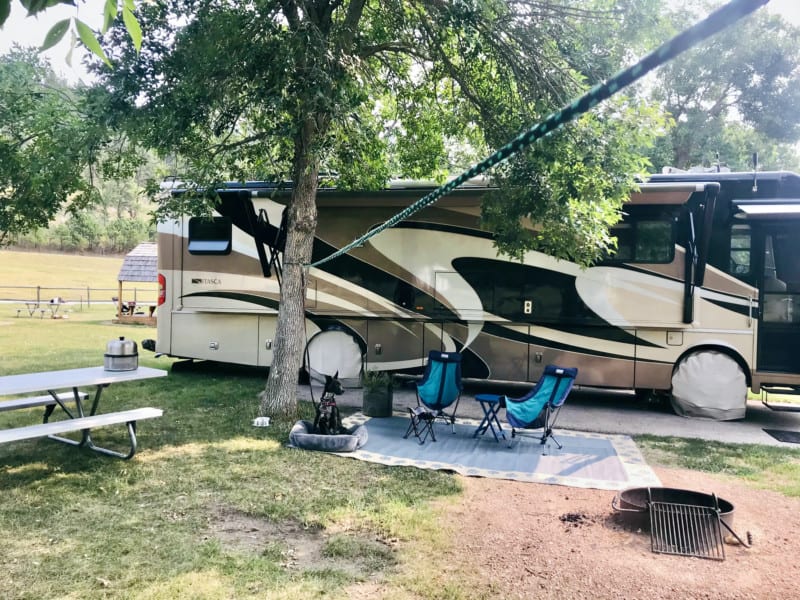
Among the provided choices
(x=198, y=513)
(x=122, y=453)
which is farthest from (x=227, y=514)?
(x=122, y=453)

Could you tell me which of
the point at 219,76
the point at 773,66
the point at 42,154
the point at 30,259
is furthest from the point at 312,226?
the point at 30,259

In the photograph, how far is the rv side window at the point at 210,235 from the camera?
367 inches

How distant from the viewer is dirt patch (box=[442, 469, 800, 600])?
10.5ft

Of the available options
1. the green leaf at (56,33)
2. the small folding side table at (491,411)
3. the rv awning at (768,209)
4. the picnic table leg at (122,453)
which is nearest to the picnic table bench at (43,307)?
the picnic table leg at (122,453)

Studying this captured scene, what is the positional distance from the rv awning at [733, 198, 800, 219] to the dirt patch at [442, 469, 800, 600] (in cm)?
365

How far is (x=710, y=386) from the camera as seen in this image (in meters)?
7.62

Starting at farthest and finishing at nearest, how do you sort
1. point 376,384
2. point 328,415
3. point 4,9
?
1. point 376,384
2. point 328,415
3. point 4,9

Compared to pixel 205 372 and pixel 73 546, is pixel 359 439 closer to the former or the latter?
pixel 73 546

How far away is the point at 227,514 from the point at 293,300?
303cm

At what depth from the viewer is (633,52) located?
21.0 feet

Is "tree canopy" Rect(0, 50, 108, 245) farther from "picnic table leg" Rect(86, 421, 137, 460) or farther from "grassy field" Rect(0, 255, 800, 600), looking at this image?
"picnic table leg" Rect(86, 421, 137, 460)

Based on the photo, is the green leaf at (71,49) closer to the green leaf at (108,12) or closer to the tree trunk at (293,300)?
the green leaf at (108,12)

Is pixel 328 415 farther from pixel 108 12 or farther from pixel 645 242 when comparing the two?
pixel 645 242

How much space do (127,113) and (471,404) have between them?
5.51 m
